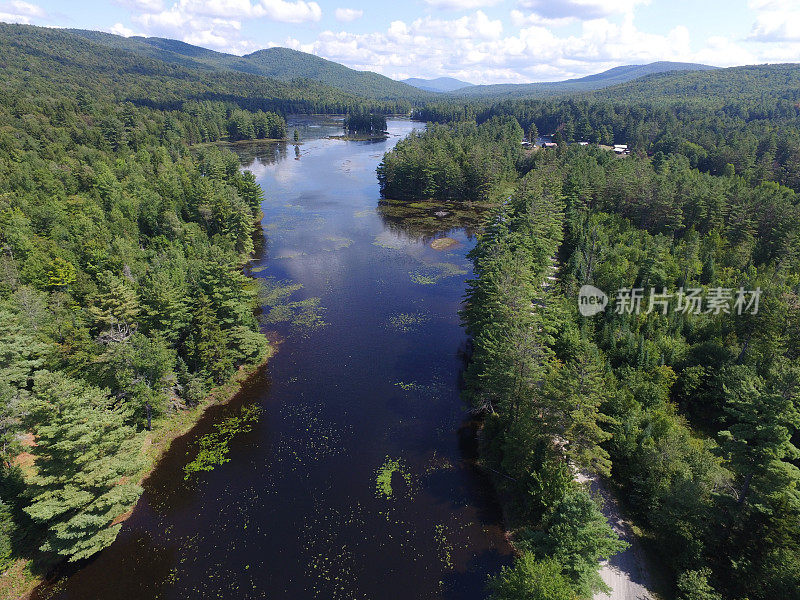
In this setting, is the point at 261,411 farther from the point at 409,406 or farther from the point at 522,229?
the point at 522,229

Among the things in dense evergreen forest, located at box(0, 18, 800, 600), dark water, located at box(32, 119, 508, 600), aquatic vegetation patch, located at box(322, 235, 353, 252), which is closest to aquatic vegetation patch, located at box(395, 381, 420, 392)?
dark water, located at box(32, 119, 508, 600)

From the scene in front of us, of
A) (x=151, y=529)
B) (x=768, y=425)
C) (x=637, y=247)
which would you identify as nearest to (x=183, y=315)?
(x=151, y=529)

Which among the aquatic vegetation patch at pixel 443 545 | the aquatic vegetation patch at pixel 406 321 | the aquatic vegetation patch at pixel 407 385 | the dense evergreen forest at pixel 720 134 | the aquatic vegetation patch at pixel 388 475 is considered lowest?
the aquatic vegetation patch at pixel 443 545

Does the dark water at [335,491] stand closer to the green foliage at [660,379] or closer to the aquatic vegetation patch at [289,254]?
the green foliage at [660,379]

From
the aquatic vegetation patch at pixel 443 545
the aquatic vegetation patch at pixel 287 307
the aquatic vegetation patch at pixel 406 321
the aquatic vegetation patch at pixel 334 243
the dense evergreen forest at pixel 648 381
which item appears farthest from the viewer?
the aquatic vegetation patch at pixel 334 243

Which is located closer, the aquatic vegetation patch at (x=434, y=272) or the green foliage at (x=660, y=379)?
the green foliage at (x=660, y=379)

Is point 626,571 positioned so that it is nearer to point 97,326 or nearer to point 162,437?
point 162,437

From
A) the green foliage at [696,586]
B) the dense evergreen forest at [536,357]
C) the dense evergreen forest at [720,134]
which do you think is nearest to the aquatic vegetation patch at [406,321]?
the dense evergreen forest at [536,357]
